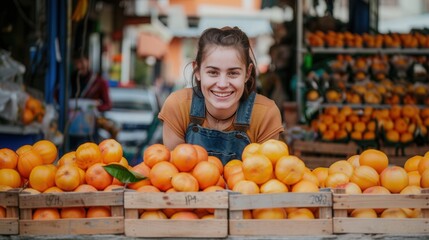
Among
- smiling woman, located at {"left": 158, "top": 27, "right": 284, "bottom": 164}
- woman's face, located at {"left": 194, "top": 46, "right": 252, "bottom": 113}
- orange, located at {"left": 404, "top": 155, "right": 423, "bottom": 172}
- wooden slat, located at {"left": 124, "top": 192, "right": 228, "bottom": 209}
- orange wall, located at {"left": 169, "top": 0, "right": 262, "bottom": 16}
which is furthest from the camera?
orange wall, located at {"left": 169, "top": 0, "right": 262, "bottom": 16}

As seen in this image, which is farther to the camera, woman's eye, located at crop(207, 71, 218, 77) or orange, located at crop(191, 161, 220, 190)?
woman's eye, located at crop(207, 71, 218, 77)

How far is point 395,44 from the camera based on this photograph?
800 cm

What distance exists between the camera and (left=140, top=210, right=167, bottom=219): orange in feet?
8.80

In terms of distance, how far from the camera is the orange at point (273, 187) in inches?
109

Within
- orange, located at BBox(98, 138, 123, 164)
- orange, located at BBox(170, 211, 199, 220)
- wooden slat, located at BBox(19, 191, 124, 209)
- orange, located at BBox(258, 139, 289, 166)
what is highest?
orange, located at BBox(258, 139, 289, 166)

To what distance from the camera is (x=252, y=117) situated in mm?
3664

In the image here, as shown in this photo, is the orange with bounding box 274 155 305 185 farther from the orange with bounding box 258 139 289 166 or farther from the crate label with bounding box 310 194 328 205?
the crate label with bounding box 310 194 328 205

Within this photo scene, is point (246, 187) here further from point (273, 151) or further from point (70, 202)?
point (70, 202)

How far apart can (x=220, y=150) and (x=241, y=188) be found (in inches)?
35.2

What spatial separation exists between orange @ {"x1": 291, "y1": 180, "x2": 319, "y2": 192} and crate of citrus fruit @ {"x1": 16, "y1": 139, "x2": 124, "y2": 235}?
78 centimetres

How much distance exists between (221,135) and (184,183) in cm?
87

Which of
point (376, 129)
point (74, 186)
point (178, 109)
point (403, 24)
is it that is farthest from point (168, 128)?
point (403, 24)

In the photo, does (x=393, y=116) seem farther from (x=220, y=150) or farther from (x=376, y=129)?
(x=220, y=150)

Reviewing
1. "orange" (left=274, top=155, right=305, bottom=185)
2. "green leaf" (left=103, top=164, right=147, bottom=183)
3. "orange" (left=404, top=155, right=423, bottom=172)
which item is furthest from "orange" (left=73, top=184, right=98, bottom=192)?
"orange" (left=404, top=155, right=423, bottom=172)
